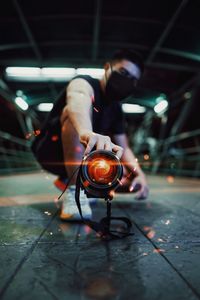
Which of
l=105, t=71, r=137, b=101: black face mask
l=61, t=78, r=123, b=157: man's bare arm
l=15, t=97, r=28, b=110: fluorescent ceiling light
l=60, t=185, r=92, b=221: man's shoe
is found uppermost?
l=15, t=97, r=28, b=110: fluorescent ceiling light

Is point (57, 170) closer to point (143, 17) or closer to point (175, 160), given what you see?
point (143, 17)

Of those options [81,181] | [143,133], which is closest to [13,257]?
[81,181]

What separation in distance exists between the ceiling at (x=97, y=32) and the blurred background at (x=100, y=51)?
14mm

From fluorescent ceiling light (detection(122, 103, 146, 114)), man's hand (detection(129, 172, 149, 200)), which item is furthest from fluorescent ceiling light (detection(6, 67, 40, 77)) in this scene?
man's hand (detection(129, 172, 149, 200))

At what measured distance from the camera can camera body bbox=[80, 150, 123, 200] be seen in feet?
4.29

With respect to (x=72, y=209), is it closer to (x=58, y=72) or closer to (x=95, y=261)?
(x=95, y=261)

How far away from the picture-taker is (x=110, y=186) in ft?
4.32

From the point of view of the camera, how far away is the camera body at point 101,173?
4.29ft

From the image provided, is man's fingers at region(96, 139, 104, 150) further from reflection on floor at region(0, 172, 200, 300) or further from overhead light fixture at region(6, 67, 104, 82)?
overhead light fixture at region(6, 67, 104, 82)

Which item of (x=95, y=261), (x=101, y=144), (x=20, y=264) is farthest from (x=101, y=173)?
(x=20, y=264)

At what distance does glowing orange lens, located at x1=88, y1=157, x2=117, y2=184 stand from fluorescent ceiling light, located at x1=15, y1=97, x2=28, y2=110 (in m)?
8.40

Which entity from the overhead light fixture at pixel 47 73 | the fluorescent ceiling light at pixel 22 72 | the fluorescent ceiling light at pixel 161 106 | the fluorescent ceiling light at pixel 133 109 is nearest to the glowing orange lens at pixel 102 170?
the overhead light fixture at pixel 47 73

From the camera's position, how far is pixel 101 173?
133 centimetres

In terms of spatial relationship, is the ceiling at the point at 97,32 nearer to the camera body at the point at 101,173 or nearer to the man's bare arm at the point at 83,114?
the man's bare arm at the point at 83,114
